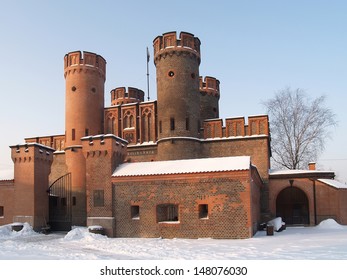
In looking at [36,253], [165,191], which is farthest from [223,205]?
[36,253]

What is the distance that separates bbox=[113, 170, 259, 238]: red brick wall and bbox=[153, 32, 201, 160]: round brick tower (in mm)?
6744

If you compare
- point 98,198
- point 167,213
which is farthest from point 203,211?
point 98,198

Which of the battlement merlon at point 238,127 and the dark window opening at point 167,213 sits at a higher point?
the battlement merlon at point 238,127

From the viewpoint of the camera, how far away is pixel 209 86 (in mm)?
35594

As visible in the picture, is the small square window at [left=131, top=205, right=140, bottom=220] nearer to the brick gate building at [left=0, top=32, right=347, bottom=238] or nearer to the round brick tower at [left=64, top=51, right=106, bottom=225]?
the brick gate building at [left=0, top=32, right=347, bottom=238]

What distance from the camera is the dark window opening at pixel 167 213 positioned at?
20.1 m

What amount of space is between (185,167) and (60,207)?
9.57 m

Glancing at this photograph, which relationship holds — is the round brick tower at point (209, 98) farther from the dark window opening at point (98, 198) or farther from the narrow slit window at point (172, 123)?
the dark window opening at point (98, 198)

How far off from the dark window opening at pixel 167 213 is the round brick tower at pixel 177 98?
6.16m

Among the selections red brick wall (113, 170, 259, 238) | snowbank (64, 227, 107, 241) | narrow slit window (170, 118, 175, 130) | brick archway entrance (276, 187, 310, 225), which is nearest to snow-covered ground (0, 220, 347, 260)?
snowbank (64, 227, 107, 241)

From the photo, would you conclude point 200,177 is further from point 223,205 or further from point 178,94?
point 178,94

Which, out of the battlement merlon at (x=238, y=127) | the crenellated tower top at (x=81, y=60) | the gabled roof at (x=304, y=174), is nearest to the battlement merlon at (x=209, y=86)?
the battlement merlon at (x=238, y=127)

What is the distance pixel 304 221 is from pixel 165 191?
12.1 m

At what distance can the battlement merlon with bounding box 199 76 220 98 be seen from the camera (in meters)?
35.4
